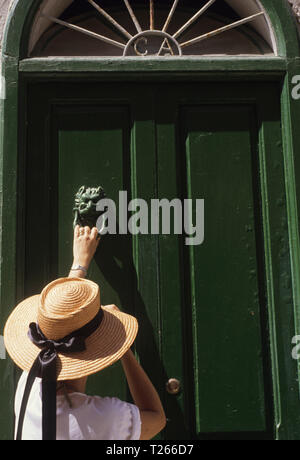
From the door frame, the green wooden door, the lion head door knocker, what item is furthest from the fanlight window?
the lion head door knocker

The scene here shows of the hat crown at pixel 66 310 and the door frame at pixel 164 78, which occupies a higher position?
the door frame at pixel 164 78

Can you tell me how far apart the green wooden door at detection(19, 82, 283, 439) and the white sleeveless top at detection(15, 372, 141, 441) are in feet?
2.53

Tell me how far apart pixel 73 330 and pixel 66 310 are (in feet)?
0.30

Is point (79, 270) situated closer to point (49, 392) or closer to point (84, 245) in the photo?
point (84, 245)

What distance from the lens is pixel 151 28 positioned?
340 cm

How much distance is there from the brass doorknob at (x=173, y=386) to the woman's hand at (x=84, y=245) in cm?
77

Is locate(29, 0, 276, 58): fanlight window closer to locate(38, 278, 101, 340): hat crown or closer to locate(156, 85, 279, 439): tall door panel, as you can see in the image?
locate(156, 85, 279, 439): tall door panel

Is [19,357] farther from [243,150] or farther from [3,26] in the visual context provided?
[3,26]

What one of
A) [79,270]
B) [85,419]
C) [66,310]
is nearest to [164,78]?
[79,270]

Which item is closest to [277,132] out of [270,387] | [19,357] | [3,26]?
[270,387]

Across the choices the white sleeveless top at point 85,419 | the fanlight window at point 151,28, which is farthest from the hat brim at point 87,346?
the fanlight window at point 151,28

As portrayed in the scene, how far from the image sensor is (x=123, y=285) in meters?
3.18

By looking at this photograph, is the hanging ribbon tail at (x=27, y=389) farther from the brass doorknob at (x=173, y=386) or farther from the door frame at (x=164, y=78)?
the brass doorknob at (x=173, y=386)

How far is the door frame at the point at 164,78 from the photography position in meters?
3.09
